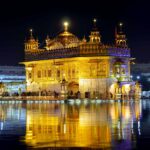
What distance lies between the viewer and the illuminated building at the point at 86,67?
55219 millimetres

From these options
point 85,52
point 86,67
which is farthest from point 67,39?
point 86,67

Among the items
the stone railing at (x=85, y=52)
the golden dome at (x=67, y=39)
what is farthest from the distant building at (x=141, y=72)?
the stone railing at (x=85, y=52)

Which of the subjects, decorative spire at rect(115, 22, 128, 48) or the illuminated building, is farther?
decorative spire at rect(115, 22, 128, 48)

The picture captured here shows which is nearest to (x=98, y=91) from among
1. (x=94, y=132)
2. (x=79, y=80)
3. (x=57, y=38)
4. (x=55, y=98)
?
(x=79, y=80)

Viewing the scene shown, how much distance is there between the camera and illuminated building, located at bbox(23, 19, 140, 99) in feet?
181

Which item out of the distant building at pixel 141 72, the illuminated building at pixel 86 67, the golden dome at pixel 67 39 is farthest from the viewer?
the distant building at pixel 141 72

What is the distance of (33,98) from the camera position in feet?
173

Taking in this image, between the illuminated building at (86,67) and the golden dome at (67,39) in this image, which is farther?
Answer: the golden dome at (67,39)

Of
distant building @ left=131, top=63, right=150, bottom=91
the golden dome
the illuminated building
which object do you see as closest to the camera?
the illuminated building

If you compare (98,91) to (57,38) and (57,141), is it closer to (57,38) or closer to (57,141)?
(57,38)

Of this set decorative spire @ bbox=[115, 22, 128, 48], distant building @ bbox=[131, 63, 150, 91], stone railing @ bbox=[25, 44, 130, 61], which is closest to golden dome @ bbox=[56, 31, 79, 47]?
stone railing @ bbox=[25, 44, 130, 61]

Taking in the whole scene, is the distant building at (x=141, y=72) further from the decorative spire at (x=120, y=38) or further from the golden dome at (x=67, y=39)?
the golden dome at (x=67, y=39)

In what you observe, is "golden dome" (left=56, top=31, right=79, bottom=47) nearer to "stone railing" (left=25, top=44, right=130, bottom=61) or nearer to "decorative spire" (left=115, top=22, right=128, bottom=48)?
"stone railing" (left=25, top=44, right=130, bottom=61)

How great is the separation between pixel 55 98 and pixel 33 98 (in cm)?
263
